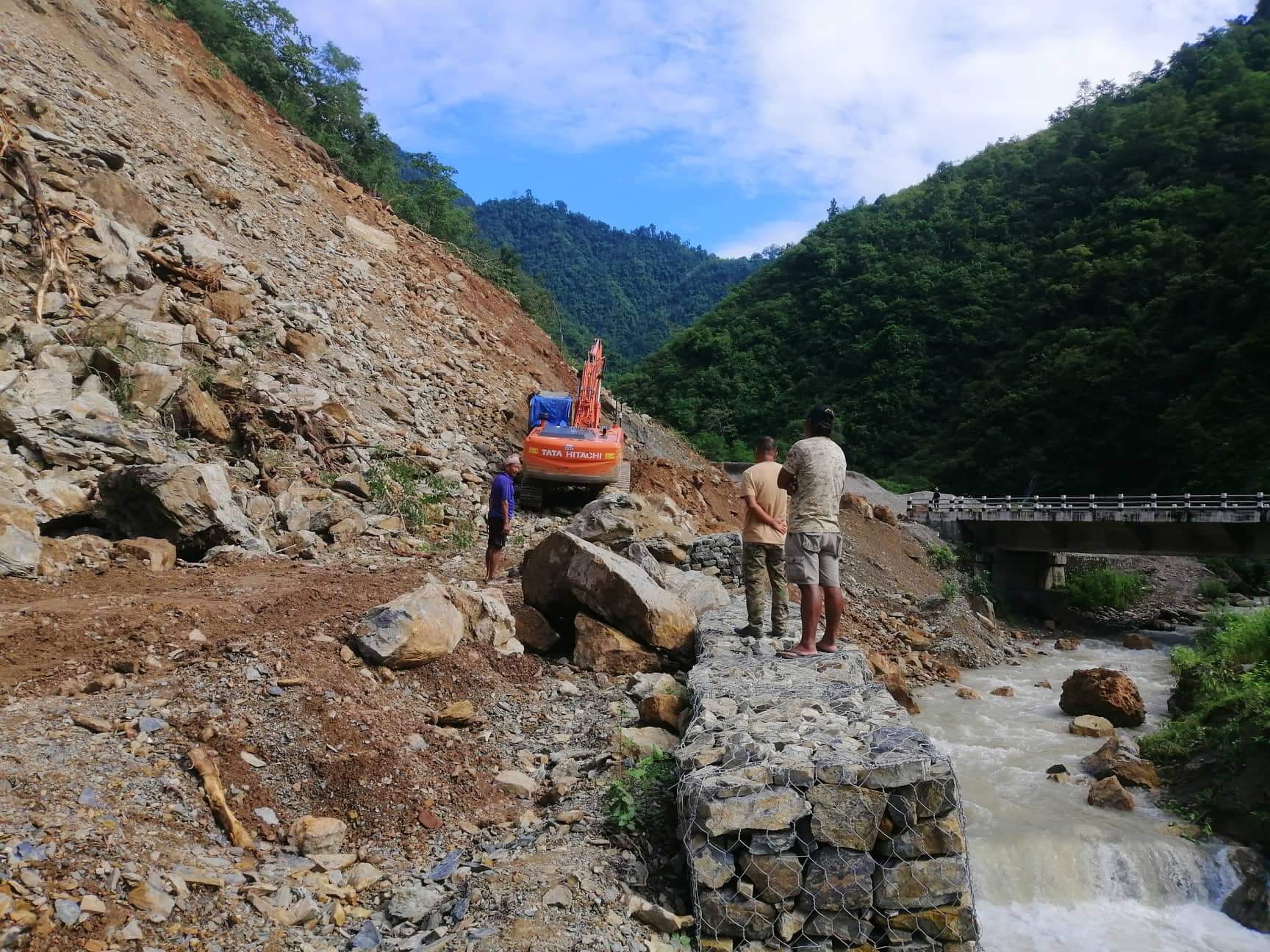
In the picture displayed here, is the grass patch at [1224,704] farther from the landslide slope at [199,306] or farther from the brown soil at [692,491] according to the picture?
the landslide slope at [199,306]

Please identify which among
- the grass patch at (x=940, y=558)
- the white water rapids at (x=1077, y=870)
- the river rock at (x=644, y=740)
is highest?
the grass patch at (x=940, y=558)

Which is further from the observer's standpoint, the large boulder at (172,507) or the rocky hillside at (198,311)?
the rocky hillside at (198,311)

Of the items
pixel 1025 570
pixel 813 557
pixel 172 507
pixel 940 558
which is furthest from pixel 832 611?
pixel 1025 570

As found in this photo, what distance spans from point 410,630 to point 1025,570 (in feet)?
63.5

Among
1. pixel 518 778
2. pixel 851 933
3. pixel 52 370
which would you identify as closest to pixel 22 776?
pixel 518 778

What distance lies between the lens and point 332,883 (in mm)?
3299

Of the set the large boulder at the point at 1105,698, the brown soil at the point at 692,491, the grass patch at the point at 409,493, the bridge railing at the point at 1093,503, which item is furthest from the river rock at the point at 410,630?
the bridge railing at the point at 1093,503

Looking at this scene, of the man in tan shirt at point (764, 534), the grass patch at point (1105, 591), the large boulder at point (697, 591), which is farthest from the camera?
the grass patch at point (1105, 591)

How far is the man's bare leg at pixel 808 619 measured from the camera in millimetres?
4984

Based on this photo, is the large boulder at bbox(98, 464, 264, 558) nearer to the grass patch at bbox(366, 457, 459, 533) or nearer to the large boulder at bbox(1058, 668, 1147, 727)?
the grass patch at bbox(366, 457, 459, 533)

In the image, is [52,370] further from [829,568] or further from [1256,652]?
[1256,652]

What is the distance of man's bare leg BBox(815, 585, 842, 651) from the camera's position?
16.2 feet

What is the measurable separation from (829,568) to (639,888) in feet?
7.32

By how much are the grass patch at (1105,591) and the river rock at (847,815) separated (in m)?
19.2
